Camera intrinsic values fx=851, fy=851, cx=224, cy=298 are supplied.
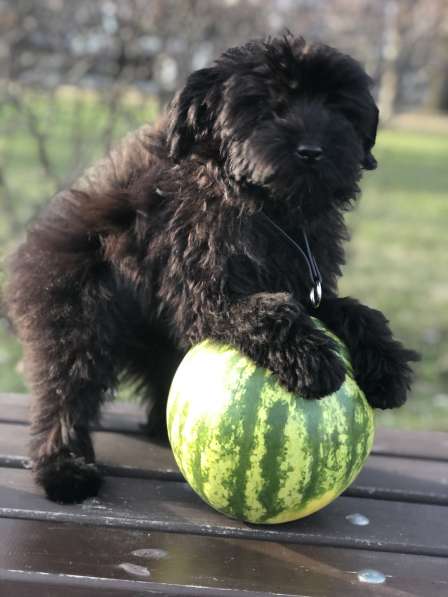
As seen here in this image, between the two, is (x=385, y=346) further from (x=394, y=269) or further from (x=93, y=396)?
(x=394, y=269)

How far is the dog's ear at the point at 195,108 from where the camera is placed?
257 cm

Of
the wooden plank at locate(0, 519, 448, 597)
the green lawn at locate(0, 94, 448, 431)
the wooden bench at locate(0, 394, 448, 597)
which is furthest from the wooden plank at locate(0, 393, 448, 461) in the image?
the green lawn at locate(0, 94, 448, 431)

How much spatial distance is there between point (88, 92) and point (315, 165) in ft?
13.7

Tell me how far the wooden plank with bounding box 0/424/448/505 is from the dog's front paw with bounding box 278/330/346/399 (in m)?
0.68

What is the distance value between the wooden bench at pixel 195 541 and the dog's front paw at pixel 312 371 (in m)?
0.48

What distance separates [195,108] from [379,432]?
166 cm

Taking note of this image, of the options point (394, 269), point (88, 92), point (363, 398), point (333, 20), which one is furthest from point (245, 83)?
point (394, 269)

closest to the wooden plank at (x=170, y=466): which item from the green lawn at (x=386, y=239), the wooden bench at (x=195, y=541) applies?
the wooden bench at (x=195, y=541)

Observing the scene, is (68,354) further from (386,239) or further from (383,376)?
(386,239)

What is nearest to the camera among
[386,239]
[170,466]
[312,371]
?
[312,371]

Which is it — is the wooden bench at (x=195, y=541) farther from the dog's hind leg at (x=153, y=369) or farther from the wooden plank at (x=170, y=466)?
the dog's hind leg at (x=153, y=369)

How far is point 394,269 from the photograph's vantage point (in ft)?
27.9

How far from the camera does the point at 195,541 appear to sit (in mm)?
2432

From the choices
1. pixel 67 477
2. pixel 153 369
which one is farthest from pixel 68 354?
pixel 153 369
